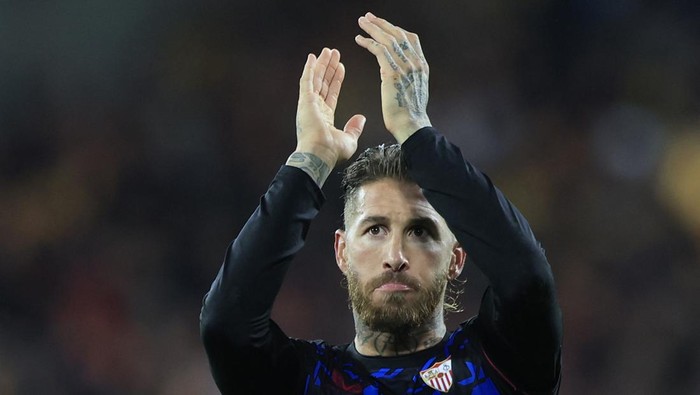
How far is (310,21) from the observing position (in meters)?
7.36

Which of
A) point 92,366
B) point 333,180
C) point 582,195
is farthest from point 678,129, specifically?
point 92,366

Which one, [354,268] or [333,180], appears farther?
[333,180]

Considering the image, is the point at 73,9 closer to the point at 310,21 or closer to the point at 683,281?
the point at 310,21

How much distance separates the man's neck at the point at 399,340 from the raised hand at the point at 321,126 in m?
0.66

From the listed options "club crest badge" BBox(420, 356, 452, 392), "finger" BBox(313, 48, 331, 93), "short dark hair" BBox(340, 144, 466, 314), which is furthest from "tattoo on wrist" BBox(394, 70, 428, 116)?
"club crest badge" BBox(420, 356, 452, 392)

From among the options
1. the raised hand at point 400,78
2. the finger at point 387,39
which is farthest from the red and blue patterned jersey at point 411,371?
the finger at point 387,39

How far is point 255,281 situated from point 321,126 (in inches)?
27.5

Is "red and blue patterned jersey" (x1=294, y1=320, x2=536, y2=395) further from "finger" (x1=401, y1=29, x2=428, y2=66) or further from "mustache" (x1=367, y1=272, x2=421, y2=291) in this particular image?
"finger" (x1=401, y1=29, x2=428, y2=66)

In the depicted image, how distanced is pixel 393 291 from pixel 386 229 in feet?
0.85

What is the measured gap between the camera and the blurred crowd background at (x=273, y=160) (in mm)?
6441

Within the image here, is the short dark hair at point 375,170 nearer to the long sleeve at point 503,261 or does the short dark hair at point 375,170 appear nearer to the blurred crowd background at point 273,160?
the long sleeve at point 503,261

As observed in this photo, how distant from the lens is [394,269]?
3367mm

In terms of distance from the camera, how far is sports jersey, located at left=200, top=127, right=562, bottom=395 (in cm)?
307

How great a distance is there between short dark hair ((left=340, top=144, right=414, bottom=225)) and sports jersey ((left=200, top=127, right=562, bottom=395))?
352mm
